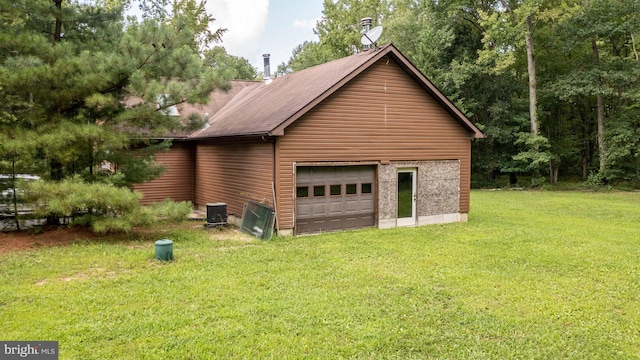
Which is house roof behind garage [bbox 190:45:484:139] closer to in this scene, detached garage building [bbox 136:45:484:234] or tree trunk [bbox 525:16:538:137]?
detached garage building [bbox 136:45:484:234]

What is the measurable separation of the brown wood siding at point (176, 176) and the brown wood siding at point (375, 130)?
696cm

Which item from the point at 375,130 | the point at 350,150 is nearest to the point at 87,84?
the point at 350,150

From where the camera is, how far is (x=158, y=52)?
32.6 ft

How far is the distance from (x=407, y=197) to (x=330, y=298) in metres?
7.18

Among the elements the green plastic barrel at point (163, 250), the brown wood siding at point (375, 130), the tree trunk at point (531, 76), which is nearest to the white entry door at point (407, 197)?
the brown wood siding at point (375, 130)

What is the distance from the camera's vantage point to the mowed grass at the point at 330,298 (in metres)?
4.91

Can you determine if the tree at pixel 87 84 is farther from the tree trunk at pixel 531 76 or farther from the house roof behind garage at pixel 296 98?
the tree trunk at pixel 531 76

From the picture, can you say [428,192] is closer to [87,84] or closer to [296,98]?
[296,98]

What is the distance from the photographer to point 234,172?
43.2ft

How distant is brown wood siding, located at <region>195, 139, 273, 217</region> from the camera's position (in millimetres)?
11375

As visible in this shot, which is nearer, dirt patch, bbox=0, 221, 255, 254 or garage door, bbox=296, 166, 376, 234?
dirt patch, bbox=0, 221, 255, 254

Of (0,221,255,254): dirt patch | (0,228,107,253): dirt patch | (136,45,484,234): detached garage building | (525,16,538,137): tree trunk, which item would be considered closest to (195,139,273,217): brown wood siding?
(136,45,484,234): detached garage building

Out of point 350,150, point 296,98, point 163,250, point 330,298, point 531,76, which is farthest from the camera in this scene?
point 531,76

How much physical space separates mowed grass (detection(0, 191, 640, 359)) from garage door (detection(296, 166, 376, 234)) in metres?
0.85
